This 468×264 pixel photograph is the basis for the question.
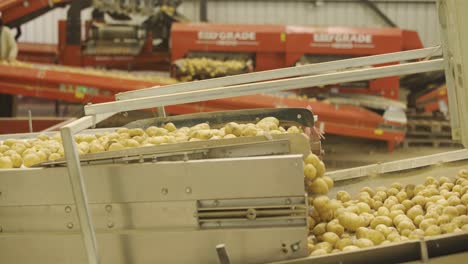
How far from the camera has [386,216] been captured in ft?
10.6

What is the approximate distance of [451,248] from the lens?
258 cm

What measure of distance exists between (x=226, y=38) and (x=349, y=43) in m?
1.66

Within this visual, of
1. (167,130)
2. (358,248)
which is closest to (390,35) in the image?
(167,130)

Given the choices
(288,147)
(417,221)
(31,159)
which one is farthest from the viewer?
(417,221)

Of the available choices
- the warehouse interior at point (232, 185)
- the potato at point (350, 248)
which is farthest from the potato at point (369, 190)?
the potato at point (350, 248)

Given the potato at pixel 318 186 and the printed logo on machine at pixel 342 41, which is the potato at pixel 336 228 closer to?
the potato at pixel 318 186

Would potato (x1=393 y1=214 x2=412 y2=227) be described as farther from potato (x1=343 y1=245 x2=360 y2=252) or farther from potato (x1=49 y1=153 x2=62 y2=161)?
potato (x1=49 y1=153 x2=62 y2=161)

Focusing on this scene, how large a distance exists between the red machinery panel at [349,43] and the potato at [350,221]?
6.75 metres

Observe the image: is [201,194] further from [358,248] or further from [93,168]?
[358,248]

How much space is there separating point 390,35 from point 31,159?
735 cm

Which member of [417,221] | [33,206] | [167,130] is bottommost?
[417,221]

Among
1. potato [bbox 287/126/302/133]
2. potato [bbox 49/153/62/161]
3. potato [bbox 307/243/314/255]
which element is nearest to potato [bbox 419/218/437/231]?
potato [bbox 307/243/314/255]

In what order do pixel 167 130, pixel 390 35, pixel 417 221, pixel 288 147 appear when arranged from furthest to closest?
pixel 390 35 → pixel 167 130 → pixel 417 221 → pixel 288 147

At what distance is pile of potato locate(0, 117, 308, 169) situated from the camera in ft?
10.0
